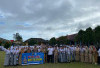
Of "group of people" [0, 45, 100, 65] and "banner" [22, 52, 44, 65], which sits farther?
"banner" [22, 52, 44, 65]

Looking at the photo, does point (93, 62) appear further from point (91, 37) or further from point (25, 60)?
point (91, 37)

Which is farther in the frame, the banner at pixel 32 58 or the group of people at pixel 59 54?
the banner at pixel 32 58

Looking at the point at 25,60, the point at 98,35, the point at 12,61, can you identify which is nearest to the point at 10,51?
the point at 12,61

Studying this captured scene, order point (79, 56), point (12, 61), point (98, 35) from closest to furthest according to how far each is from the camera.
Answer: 1. point (12, 61)
2. point (79, 56)
3. point (98, 35)

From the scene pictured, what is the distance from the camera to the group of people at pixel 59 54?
11453 mm

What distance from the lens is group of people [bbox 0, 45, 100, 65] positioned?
1145 cm

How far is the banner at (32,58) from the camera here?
38.2ft

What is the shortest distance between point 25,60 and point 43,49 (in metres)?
2.60

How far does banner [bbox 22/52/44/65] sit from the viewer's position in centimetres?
1166

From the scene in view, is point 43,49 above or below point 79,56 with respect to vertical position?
above

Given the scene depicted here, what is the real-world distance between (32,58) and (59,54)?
3384 millimetres

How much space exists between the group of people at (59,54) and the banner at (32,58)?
43 cm

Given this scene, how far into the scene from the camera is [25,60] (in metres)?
11.6

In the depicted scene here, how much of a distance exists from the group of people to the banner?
0.43 metres
